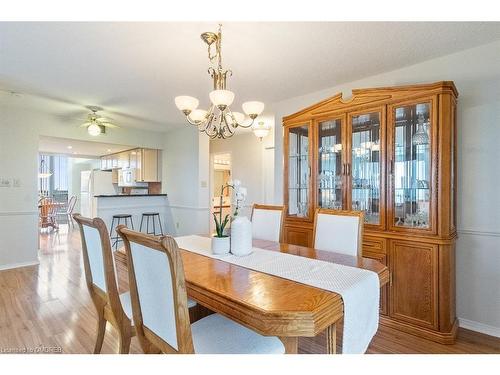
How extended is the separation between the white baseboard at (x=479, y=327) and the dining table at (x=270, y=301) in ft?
4.70

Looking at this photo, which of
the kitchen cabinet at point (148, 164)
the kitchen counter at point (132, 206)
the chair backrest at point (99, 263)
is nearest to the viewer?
the chair backrest at point (99, 263)

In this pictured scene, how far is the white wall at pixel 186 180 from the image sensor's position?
517 cm

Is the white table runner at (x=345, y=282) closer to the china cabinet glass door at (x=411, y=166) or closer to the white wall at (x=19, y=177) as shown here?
the china cabinet glass door at (x=411, y=166)

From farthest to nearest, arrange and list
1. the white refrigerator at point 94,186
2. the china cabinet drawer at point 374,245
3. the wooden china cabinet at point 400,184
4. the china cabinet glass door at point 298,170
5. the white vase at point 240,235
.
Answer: the white refrigerator at point 94,186, the china cabinet glass door at point 298,170, the china cabinet drawer at point 374,245, the wooden china cabinet at point 400,184, the white vase at point 240,235

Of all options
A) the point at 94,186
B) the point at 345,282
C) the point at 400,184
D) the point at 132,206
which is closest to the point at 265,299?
the point at 345,282

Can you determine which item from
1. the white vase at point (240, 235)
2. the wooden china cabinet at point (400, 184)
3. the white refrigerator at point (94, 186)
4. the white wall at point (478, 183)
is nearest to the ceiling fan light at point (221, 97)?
the white vase at point (240, 235)

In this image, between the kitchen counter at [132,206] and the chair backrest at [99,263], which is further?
the kitchen counter at [132,206]

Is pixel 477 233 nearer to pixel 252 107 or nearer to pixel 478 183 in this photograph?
pixel 478 183

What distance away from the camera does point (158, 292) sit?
3.79ft

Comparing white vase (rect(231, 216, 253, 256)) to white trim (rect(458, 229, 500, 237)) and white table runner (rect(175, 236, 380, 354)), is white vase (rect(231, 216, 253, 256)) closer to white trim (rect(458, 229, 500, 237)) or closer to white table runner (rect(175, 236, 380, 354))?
white table runner (rect(175, 236, 380, 354))

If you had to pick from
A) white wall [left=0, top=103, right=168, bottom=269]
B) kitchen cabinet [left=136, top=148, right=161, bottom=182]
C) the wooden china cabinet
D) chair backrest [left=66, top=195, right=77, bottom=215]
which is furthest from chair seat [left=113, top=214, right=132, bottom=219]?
chair backrest [left=66, top=195, right=77, bottom=215]

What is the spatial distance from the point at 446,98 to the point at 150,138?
5.06 m
